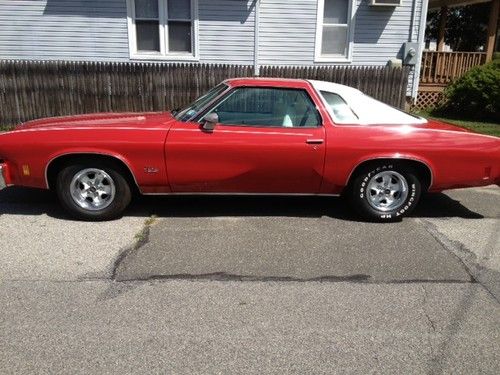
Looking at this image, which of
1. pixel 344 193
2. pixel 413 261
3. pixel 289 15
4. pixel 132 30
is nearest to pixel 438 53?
pixel 289 15

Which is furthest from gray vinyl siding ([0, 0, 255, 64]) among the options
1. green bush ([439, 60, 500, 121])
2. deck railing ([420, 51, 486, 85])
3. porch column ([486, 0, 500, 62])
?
porch column ([486, 0, 500, 62])

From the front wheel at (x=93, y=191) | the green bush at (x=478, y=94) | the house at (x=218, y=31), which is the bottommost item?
the front wheel at (x=93, y=191)

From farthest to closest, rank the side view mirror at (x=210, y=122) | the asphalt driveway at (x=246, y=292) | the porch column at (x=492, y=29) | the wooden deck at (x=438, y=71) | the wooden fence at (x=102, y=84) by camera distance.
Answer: the porch column at (x=492, y=29), the wooden deck at (x=438, y=71), the wooden fence at (x=102, y=84), the side view mirror at (x=210, y=122), the asphalt driveway at (x=246, y=292)

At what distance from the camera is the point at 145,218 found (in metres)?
4.89

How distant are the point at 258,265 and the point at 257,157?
4.02ft

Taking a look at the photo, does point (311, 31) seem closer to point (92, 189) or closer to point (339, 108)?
point (339, 108)

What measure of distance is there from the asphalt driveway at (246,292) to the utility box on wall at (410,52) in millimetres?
7836

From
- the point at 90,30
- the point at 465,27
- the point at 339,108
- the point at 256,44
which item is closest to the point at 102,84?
the point at 90,30

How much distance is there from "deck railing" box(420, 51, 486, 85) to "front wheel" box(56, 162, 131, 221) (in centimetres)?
1227

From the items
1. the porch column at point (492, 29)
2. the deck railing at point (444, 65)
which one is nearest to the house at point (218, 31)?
the deck railing at point (444, 65)

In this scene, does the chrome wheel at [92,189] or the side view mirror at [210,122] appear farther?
the chrome wheel at [92,189]

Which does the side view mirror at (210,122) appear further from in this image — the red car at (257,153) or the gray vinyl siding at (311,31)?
the gray vinyl siding at (311,31)

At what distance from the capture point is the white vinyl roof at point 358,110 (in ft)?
15.8

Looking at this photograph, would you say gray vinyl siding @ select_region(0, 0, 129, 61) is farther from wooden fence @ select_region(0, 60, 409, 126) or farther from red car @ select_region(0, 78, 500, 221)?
red car @ select_region(0, 78, 500, 221)
